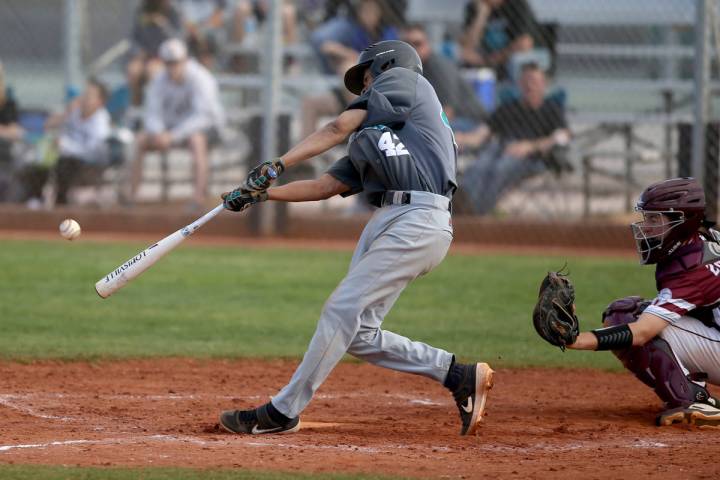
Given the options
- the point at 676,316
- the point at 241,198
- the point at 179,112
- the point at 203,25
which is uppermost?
the point at 203,25

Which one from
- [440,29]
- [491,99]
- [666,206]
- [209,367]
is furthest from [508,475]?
[440,29]

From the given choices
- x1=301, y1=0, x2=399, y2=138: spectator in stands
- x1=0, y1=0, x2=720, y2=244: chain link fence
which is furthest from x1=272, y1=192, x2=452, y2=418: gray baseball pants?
x1=301, y1=0, x2=399, y2=138: spectator in stands

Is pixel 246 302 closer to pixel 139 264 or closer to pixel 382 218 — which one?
pixel 139 264

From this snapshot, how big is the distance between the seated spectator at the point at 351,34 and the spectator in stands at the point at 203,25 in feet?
6.45

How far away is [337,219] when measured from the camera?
12.9 metres

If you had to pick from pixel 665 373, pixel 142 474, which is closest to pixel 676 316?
pixel 665 373

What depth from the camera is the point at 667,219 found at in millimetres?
5508

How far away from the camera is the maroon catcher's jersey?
17.9 feet

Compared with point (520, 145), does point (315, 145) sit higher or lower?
lower

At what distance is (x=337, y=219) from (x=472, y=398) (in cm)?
773

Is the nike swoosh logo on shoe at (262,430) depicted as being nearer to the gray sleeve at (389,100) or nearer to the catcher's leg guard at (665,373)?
the gray sleeve at (389,100)

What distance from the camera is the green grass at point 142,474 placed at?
419 centimetres

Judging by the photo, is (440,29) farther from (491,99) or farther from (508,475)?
(508,475)

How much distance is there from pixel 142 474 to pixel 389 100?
1.96 meters
